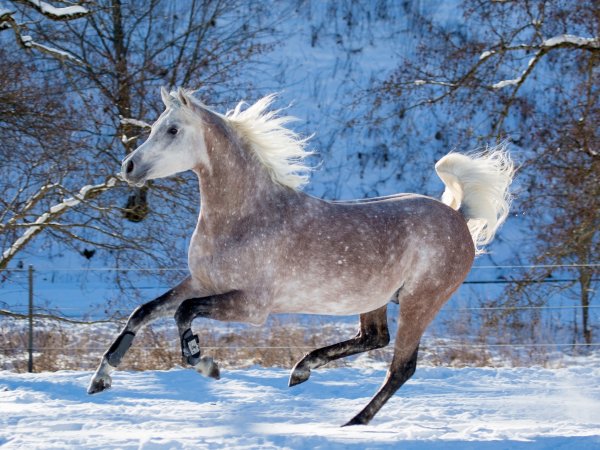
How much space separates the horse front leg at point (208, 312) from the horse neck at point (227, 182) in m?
0.40

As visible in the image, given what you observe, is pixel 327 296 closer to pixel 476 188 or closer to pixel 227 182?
pixel 227 182

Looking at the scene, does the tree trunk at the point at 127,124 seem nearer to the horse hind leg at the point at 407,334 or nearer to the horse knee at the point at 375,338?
the horse knee at the point at 375,338

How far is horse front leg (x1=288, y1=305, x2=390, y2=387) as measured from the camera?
16.8ft

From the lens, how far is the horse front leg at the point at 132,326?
13.9 ft

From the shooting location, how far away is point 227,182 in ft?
14.7

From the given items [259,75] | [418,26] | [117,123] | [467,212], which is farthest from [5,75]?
[418,26]

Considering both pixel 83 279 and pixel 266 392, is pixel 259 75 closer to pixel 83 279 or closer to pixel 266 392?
pixel 83 279

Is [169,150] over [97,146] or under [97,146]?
under

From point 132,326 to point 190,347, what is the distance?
32cm

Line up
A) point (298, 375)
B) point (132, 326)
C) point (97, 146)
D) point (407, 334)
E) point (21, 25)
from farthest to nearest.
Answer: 1. point (97, 146)
2. point (21, 25)
3. point (298, 375)
4. point (407, 334)
5. point (132, 326)

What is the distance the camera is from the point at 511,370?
709 centimetres

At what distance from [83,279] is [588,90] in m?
7.62

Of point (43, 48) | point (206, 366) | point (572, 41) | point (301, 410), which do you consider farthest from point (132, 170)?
point (572, 41)

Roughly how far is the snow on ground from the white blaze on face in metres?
1.29
